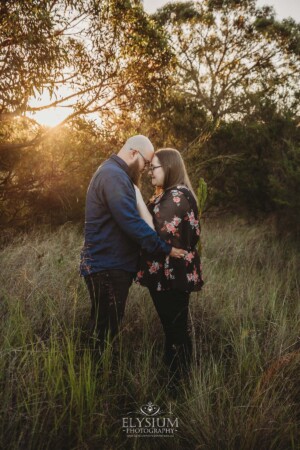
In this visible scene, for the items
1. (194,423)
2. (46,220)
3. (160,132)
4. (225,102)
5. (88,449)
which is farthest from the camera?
(225,102)

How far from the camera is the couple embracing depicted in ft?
7.80

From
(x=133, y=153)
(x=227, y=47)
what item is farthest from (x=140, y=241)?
(x=227, y=47)

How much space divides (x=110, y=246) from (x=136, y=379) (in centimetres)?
94

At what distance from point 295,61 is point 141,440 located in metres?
16.8

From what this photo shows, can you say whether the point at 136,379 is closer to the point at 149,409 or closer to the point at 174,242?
the point at 149,409

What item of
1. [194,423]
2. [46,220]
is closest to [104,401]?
[194,423]

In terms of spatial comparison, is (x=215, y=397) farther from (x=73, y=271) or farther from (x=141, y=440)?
(x=73, y=271)

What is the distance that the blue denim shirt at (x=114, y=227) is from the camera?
92.0 inches

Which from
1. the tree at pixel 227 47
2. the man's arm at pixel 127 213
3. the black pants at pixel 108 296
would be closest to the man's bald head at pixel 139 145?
the man's arm at pixel 127 213

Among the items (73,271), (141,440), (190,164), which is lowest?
(141,440)

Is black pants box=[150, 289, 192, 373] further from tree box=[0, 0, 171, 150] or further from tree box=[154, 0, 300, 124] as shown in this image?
tree box=[154, 0, 300, 124]

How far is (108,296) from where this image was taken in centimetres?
245

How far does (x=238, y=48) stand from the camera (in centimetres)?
1533

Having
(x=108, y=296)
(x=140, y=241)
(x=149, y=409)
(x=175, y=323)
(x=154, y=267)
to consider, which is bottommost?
(x=149, y=409)
